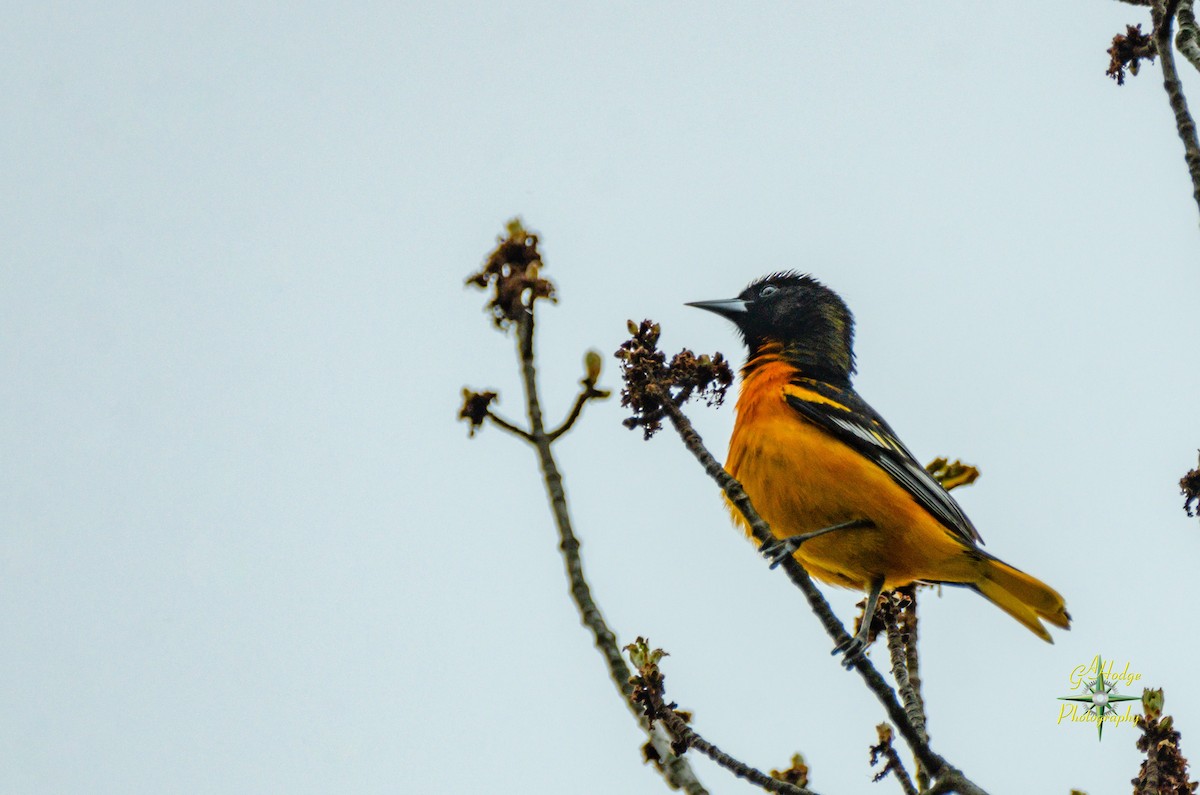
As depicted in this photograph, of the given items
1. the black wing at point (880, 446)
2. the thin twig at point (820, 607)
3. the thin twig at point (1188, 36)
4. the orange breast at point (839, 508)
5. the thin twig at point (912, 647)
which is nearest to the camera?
the thin twig at point (820, 607)

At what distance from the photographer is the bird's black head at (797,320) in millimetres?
6703

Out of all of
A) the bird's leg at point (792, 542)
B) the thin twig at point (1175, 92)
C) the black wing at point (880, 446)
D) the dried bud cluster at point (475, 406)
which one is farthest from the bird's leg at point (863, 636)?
the thin twig at point (1175, 92)

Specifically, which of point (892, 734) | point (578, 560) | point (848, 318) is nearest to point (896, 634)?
point (892, 734)

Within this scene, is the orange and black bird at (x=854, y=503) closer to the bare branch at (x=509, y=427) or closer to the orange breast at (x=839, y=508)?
the orange breast at (x=839, y=508)

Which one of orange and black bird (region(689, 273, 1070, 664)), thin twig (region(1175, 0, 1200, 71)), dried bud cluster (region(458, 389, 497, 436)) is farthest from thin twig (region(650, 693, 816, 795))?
thin twig (region(1175, 0, 1200, 71))

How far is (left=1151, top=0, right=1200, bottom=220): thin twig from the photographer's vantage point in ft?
10.9

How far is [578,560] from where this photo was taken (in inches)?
111

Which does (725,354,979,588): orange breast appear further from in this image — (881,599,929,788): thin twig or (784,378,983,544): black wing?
(881,599,929,788): thin twig

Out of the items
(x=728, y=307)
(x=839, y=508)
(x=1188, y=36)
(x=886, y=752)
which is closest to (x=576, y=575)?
(x=886, y=752)

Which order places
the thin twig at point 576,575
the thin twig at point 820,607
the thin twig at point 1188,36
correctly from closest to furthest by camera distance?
the thin twig at point 576,575, the thin twig at point 820,607, the thin twig at point 1188,36

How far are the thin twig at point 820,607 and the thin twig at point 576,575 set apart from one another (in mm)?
567

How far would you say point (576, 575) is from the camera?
2.83 m

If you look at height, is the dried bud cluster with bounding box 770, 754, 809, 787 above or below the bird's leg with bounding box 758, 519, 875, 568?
below

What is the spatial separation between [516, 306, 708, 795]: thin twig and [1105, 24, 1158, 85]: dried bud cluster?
2798mm
